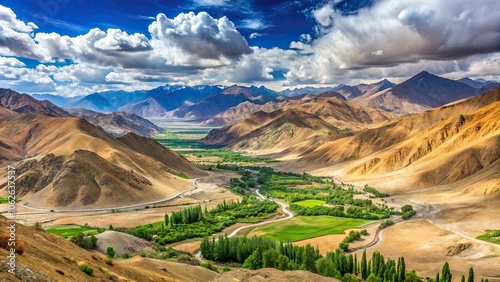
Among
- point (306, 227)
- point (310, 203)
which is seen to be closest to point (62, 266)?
point (306, 227)

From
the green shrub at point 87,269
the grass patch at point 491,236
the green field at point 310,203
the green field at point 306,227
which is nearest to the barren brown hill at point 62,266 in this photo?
the green shrub at point 87,269

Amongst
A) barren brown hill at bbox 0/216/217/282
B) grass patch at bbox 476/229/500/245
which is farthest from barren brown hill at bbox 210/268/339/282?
grass patch at bbox 476/229/500/245

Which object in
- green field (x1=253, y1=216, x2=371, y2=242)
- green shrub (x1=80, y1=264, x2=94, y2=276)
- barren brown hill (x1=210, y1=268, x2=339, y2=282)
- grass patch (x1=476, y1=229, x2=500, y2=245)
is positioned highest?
green shrub (x1=80, y1=264, x2=94, y2=276)

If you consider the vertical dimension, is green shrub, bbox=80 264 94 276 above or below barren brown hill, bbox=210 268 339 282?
above

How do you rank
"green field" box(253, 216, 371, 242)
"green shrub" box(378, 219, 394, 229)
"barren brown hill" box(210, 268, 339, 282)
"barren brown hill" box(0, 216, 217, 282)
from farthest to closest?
"green shrub" box(378, 219, 394, 229), "green field" box(253, 216, 371, 242), "barren brown hill" box(210, 268, 339, 282), "barren brown hill" box(0, 216, 217, 282)

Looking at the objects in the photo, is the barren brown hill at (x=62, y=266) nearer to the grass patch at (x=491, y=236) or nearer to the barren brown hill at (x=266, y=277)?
the barren brown hill at (x=266, y=277)

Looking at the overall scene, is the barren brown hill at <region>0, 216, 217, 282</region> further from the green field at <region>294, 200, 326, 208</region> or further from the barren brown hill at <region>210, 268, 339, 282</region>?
the green field at <region>294, 200, 326, 208</region>

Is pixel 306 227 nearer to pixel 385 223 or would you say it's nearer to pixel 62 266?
pixel 385 223

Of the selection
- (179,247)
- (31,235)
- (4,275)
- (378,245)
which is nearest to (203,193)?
(179,247)
